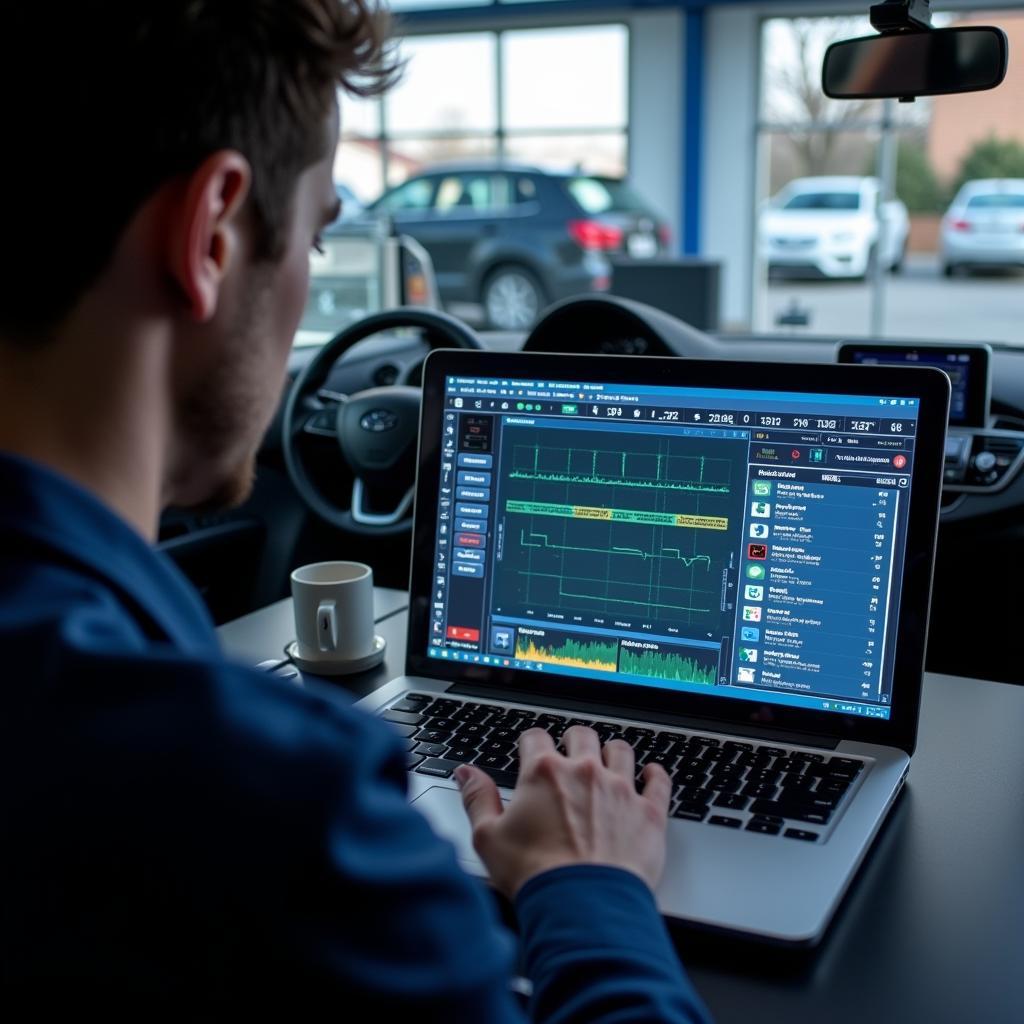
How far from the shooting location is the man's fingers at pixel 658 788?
34.7 inches

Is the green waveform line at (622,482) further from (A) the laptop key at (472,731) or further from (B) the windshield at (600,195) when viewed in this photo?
(B) the windshield at (600,195)

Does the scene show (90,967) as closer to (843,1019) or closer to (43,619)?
(43,619)

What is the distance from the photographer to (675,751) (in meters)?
1.04

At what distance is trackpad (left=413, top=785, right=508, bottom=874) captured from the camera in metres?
0.91

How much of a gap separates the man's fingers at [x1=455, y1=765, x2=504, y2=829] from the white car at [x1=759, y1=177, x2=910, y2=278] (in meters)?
9.35

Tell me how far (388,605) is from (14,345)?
3.35 feet

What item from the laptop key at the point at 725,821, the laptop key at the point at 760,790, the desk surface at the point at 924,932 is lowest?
the desk surface at the point at 924,932

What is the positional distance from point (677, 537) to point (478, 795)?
1.12ft

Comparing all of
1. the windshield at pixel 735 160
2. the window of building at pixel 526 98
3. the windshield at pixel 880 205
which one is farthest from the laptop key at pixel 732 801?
the window of building at pixel 526 98

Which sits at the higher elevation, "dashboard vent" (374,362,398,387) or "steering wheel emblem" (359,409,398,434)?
"dashboard vent" (374,362,398,387)

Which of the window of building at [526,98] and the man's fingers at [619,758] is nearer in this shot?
the man's fingers at [619,758]

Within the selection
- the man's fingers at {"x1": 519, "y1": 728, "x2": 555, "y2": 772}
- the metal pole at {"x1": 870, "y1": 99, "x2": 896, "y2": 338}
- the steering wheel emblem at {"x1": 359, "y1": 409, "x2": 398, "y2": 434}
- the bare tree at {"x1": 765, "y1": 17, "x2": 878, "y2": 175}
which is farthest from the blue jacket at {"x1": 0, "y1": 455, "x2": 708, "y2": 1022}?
the bare tree at {"x1": 765, "y1": 17, "x2": 878, "y2": 175}

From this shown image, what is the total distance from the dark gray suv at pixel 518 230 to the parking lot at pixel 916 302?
1855 millimetres

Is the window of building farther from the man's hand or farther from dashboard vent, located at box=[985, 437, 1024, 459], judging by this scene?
the man's hand
